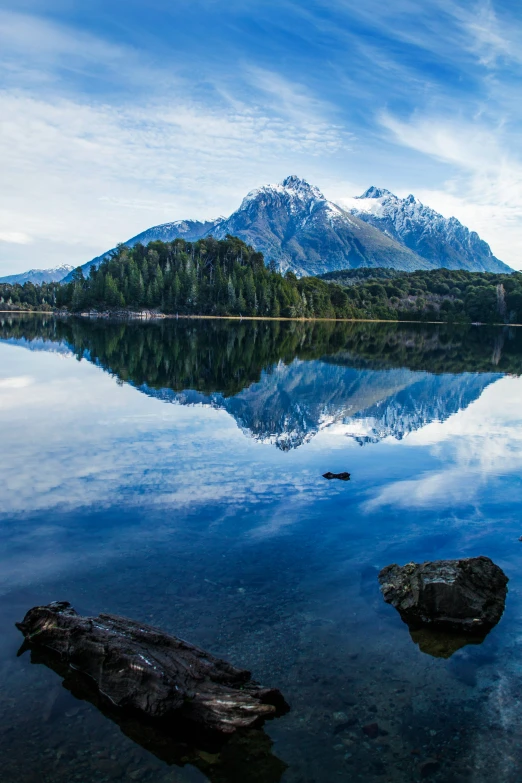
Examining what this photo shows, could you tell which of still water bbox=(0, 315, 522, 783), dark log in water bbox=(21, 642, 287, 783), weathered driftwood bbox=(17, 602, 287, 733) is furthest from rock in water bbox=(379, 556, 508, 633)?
dark log in water bbox=(21, 642, 287, 783)

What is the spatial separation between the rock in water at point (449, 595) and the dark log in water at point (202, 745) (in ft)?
16.0

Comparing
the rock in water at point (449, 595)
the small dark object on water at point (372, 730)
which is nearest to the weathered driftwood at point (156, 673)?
the small dark object on water at point (372, 730)

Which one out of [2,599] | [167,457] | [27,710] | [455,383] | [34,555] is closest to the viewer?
[27,710]

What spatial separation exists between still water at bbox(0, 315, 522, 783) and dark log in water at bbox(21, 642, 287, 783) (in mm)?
34

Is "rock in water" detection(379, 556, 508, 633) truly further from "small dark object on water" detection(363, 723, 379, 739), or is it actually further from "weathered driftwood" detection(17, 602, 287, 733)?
"weathered driftwood" detection(17, 602, 287, 733)

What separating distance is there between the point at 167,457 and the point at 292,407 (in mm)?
13350

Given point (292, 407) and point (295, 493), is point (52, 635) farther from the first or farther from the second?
point (292, 407)

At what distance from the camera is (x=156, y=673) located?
8570 millimetres

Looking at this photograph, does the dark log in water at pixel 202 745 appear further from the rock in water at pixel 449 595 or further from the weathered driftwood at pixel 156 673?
the rock in water at pixel 449 595

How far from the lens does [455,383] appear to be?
47.7 metres

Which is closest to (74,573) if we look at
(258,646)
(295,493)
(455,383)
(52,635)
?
(52,635)

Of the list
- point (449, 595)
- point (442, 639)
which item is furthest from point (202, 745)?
point (449, 595)

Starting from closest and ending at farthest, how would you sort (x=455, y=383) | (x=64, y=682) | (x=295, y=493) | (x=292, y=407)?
(x=64, y=682) → (x=295, y=493) → (x=292, y=407) → (x=455, y=383)

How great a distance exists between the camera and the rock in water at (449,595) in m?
11.5
